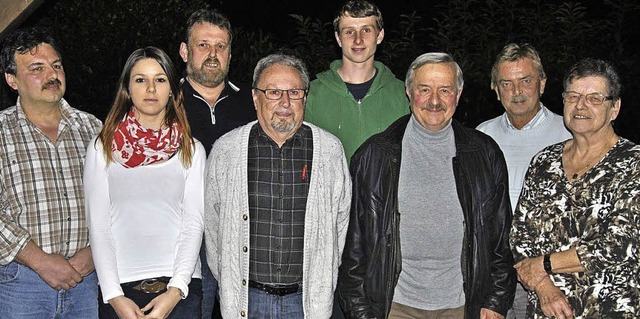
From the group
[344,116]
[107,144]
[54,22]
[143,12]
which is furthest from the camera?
[54,22]

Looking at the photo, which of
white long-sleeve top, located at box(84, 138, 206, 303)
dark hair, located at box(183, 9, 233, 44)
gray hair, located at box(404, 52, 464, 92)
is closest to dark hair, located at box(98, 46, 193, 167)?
white long-sleeve top, located at box(84, 138, 206, 303)

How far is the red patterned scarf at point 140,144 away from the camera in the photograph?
4305mm

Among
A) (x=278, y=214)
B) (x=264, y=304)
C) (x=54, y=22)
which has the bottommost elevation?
(x=264, y=304)

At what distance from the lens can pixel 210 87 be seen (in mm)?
5246

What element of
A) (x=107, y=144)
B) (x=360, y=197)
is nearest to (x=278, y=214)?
(x=360, y=197)

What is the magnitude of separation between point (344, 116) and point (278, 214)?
3.45 feet

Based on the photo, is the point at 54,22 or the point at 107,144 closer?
the point at 107,144

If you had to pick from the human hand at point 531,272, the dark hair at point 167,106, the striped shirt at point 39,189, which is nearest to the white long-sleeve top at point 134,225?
the dark hair at point 167,106

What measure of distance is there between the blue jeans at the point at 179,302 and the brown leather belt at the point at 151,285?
0.06 feet

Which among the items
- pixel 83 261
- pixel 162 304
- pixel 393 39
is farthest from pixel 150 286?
pixel 393 39

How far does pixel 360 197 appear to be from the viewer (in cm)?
456

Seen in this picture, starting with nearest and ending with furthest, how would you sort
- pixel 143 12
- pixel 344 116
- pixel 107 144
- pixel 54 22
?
pixel 107 144
pixel 344 116
pixel 143 12
pixel 54 22

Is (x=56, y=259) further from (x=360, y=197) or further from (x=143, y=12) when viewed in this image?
(x=143, y=12)

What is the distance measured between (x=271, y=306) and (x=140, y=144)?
1071mm
